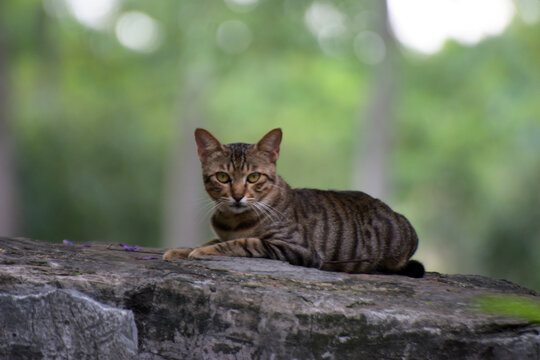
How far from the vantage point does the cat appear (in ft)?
16.1

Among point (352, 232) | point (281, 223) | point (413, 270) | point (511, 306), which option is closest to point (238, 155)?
point (281, 223)

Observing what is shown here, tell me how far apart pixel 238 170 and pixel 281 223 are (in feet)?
1.79

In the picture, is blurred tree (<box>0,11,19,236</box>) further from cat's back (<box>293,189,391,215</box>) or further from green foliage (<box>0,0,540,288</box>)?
cat's back (<box>293,189,391,215</box>)

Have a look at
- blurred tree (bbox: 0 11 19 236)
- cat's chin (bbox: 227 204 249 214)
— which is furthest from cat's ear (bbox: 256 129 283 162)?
blurred tree (bbox: 0 11 19 236)

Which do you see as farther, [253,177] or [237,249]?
[253,177]

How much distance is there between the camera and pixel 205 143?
5.26m

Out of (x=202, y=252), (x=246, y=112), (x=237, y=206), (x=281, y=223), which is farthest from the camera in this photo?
(x=246, y=112)

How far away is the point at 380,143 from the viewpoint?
1293 centimetres

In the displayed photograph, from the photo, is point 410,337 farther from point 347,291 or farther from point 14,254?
point 14,254

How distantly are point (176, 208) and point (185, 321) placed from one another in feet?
32.2

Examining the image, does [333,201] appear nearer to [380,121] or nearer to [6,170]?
[380,121]

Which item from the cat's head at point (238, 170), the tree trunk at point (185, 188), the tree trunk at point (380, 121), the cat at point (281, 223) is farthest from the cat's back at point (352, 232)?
the tree trunk at point (185, 188)

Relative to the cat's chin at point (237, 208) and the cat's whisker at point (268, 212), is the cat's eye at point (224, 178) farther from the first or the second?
the cat's whisker at point (268, 212)

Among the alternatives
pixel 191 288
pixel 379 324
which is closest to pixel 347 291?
pixel 379 324
